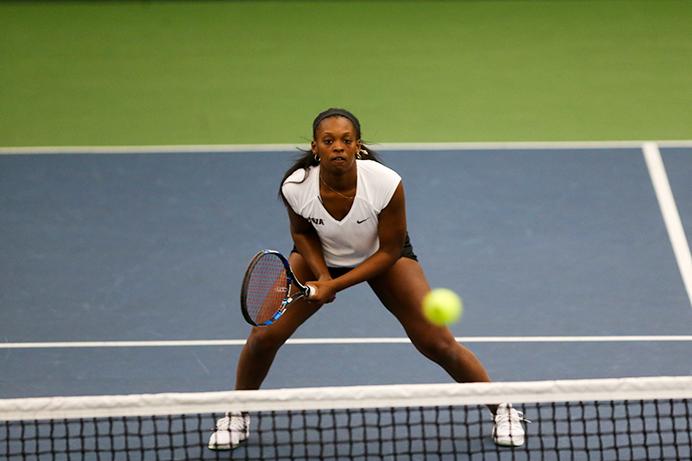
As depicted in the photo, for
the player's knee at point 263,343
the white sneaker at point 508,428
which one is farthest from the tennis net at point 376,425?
the player's knee at point 263,343

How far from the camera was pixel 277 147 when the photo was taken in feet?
30.7

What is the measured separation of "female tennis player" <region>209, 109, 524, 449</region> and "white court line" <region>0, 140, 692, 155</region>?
11.7 feet

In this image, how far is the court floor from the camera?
673cm

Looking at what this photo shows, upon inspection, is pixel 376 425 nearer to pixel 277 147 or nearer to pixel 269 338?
pixel 269 338

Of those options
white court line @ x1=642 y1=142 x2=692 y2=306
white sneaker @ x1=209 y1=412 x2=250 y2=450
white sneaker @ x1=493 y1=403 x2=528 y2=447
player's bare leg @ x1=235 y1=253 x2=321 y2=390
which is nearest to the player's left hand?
player's bare leg @ x1=235 y1=253 x2=321 y2=390

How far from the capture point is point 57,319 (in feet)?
23.8

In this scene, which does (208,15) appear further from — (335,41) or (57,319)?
(57,319)

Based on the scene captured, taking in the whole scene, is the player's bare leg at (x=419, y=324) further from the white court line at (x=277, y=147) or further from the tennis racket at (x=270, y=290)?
the white court line at (x=277, y=147)

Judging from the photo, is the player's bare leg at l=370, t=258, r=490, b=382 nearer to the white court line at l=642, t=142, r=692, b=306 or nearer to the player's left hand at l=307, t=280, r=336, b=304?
the player's left hand at l=307, t=280, r=336, b=304

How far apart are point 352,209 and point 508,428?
1.26 metres

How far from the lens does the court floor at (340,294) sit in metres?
6.73

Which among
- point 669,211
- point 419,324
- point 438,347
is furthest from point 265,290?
point 669,211

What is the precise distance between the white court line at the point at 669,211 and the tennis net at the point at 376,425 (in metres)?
1.65

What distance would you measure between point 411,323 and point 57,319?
251cm
